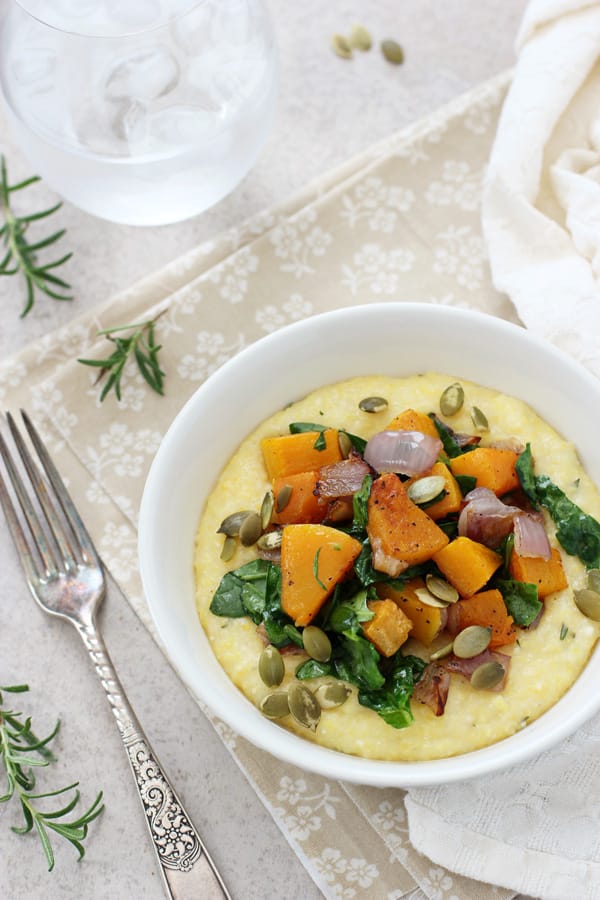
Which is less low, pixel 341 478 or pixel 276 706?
pixel 341 478

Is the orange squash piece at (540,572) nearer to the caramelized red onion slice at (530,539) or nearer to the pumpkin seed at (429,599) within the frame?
the caramelized red onion slice at (530,539)

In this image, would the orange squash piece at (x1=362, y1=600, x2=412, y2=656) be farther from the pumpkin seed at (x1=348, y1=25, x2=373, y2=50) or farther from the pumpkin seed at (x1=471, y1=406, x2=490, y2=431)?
the pumpkin seed at (x1=348, y1=25, x2=373, y2=50)

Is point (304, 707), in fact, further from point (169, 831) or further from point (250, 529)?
point (169, 831)

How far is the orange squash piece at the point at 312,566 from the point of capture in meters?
2.88

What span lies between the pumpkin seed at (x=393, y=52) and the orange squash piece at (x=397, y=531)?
249cm

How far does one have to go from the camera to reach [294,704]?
2.86 metres

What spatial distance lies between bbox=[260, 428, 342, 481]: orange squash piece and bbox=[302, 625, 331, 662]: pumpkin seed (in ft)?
1.91

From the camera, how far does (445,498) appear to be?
2.99m

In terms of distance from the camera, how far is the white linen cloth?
10.3 ft

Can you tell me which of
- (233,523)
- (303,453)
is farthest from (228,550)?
(303,453)

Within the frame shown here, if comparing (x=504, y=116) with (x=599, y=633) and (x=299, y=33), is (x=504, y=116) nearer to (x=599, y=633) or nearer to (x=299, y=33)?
(x=299, y=33)

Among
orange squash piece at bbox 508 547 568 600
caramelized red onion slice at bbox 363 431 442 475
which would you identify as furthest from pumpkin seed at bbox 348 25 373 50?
orange squash piece at bbox 508 547 568 600

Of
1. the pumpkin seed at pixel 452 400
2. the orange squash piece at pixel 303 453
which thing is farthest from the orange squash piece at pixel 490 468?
the orange squash piece at pixel 303 453

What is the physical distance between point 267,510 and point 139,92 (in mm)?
1790
